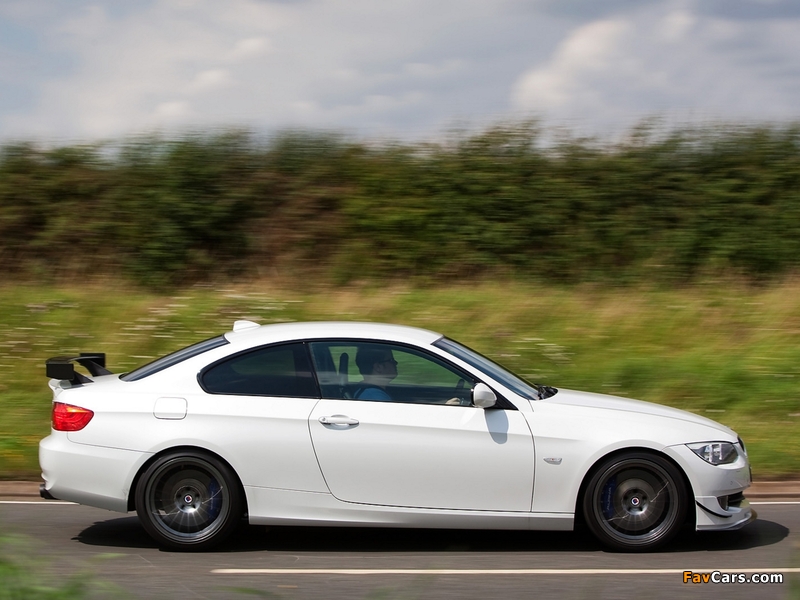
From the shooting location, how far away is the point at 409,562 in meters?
5.90

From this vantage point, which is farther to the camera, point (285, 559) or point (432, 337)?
point (432, 337)

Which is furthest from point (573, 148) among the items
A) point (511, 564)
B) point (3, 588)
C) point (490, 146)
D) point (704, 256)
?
point (3, 588)

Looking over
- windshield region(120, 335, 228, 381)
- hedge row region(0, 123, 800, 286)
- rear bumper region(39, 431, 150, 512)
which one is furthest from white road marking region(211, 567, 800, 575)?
hedge row region(0, 123, 800, 286)

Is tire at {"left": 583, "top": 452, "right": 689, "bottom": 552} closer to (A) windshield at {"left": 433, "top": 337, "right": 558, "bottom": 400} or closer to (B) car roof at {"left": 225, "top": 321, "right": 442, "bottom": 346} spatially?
Result: (A) windshield at {"left": 433, "top": 337, "right": 558, "bottom": 400}

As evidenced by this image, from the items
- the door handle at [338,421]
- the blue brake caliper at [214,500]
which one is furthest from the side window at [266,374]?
the blue brake caliper at [214,500]

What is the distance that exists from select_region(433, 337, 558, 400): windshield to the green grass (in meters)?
3.82

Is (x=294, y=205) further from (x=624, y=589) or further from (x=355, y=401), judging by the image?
(x=624, y=589)

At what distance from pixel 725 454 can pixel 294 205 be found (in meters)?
10.5

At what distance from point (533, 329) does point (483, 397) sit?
701 centimetres

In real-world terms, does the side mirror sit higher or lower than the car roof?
lower

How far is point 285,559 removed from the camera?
19.7ft

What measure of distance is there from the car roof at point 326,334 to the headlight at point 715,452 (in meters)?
1.97

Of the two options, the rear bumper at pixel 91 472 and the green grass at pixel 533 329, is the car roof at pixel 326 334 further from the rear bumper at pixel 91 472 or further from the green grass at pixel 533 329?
the green grass at pixel 533 329

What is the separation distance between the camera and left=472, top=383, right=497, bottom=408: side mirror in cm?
593
